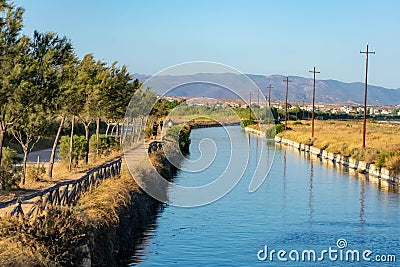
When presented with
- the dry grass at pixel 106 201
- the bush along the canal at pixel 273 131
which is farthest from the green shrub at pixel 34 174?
the bush along the canal at pixel 273 131

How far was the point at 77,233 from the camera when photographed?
1230cm

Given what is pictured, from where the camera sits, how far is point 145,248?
60.1ft

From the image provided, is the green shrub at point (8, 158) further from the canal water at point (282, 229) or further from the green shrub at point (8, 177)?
the canal water at point (282, 229)

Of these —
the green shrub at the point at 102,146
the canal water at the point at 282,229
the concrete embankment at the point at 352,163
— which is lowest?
the canal water at the point at 282,229

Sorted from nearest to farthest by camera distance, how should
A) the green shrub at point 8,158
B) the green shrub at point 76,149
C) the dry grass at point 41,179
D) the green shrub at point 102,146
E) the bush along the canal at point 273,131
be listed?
the dry grass at point 41,179
the green shrub at point 8,158
the green shrub at point 76,149
the green shrub at point 102,146
the bush along the canal at point 273,131

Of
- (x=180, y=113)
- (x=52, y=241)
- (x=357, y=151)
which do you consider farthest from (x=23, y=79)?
(x=180, y=113)

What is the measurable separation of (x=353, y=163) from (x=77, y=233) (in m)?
34.8

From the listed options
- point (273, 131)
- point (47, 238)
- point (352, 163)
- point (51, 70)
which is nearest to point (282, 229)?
point (51, 70)

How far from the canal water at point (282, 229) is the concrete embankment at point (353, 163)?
3.68 meters

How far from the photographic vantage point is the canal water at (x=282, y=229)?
56.7 ft

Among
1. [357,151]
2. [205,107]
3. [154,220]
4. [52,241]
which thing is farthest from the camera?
[205,107]

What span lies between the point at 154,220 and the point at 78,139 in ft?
39.4

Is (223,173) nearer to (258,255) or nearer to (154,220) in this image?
(154,220)

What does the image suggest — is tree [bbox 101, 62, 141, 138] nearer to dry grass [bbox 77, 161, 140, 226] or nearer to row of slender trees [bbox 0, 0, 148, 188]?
row of slender trees [bbox 0, 0, 148, 188]
